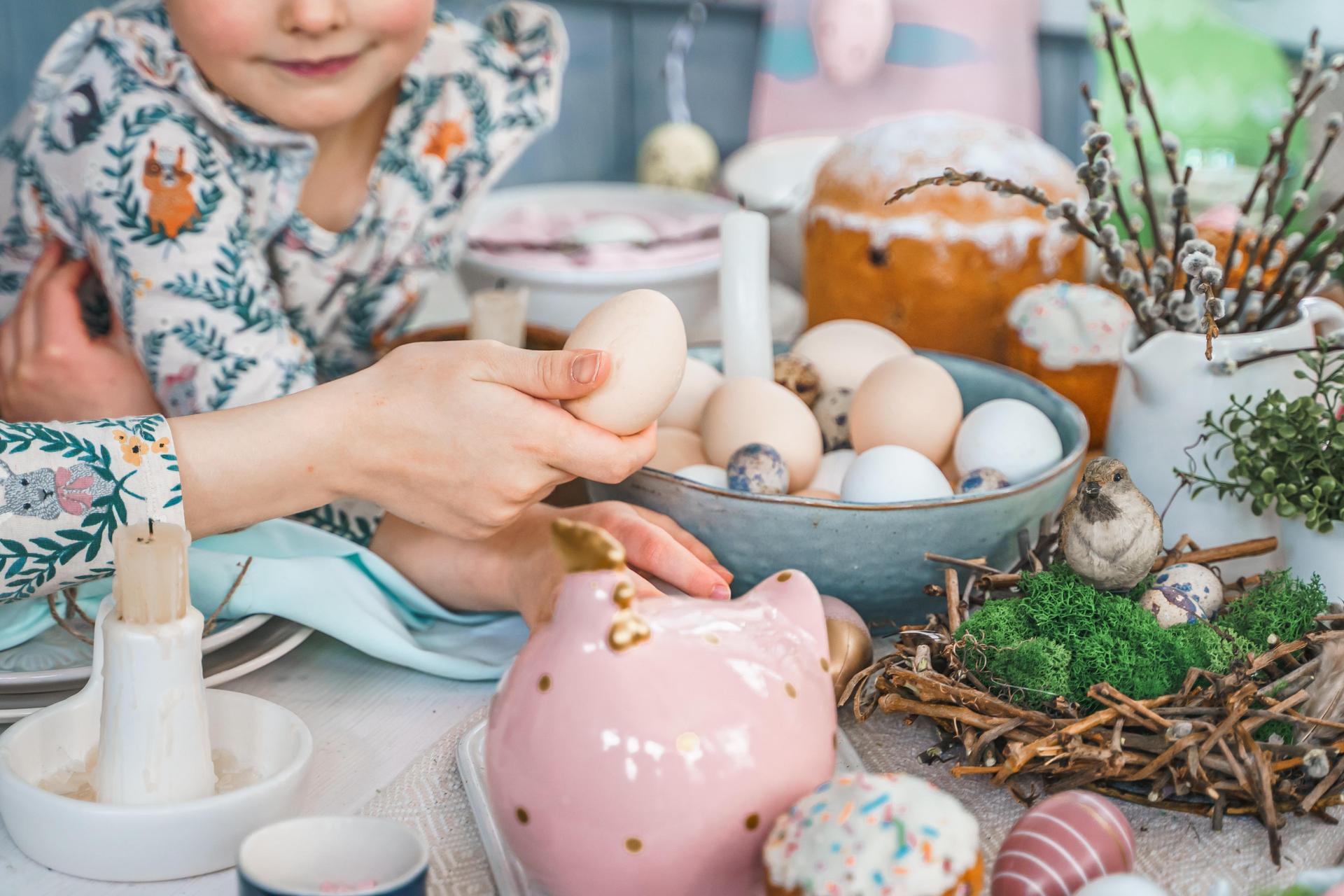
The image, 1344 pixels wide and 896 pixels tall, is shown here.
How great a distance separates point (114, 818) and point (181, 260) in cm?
44

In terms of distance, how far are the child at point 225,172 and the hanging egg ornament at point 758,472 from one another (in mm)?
309

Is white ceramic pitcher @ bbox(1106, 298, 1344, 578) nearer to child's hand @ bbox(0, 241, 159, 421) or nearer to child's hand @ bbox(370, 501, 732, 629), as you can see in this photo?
child's hand @ bbox(370, 501, 732, 629)

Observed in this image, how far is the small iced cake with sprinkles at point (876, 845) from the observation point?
0.37m

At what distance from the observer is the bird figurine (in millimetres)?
562

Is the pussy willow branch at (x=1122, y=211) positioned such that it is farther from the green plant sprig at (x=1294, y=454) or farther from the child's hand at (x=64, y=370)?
the child's hand at (x=64, y=370)

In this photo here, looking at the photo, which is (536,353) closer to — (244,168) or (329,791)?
(329,791)

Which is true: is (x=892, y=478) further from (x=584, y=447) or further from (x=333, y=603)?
(x=333, y=603)

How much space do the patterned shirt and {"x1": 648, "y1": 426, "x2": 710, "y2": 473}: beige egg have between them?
0.20 metres

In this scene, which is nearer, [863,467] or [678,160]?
[863,467]

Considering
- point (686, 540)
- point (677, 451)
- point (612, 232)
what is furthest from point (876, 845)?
point (612, 232)

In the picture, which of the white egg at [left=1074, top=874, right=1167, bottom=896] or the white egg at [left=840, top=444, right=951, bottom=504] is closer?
the white egg at [left=1074, top=874, right=1167, bottom=896]

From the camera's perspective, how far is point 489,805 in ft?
1.69

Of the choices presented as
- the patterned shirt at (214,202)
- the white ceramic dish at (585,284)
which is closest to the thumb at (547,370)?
the patterned shirt at (214,202)

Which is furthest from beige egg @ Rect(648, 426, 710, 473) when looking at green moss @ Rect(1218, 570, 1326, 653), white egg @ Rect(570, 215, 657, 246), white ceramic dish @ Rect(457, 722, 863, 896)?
white egg @ Rect(570, 215, 657, 246)
